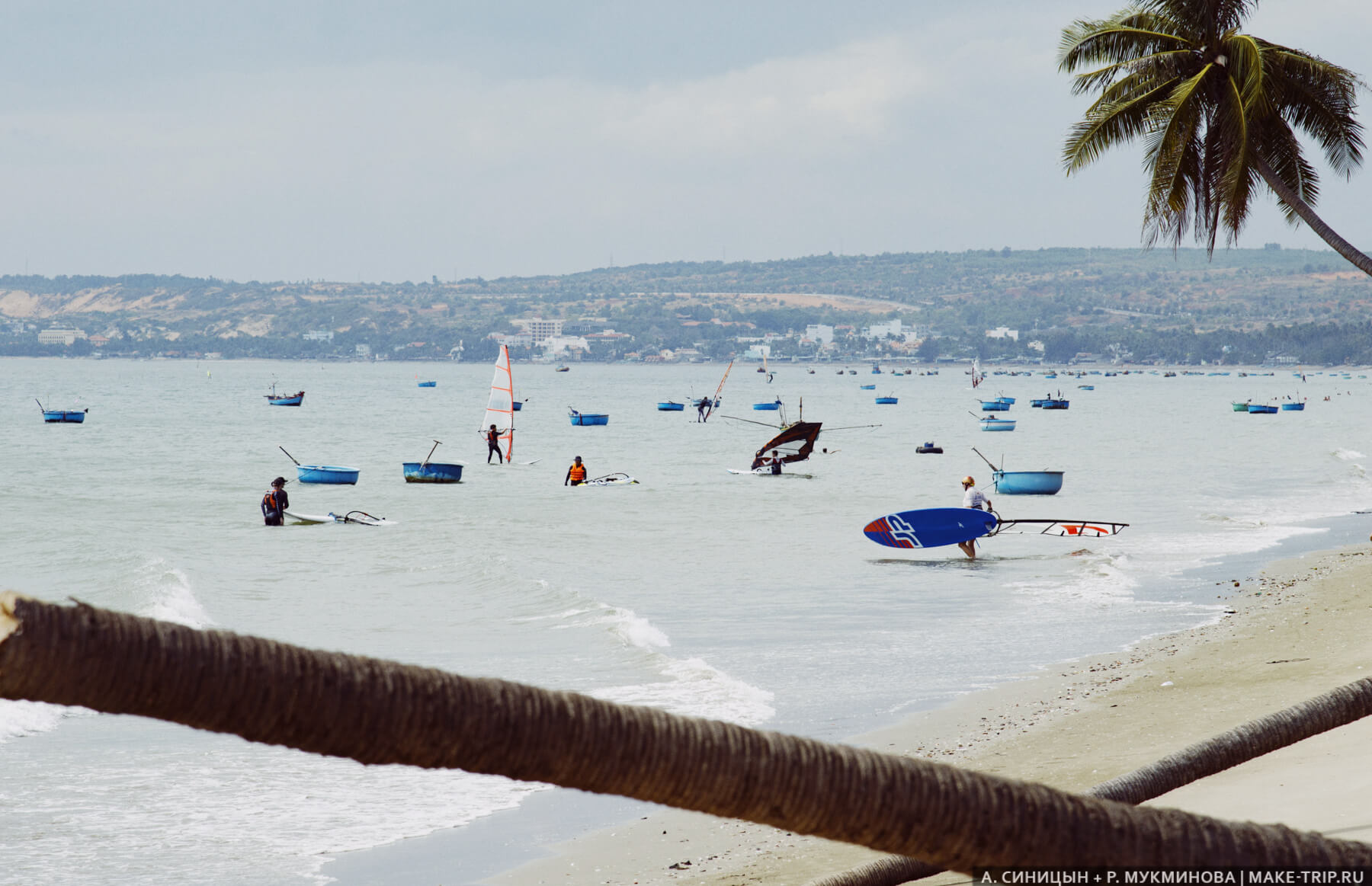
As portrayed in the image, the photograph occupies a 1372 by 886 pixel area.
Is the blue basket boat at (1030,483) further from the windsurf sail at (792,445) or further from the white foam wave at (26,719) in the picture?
the white foam wave at (26,719)

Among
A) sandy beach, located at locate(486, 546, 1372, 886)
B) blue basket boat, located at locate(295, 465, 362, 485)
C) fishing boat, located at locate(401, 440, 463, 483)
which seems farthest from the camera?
fishing boat, located at locate(401, 440, 463, 483)

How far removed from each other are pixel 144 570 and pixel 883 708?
18574mm

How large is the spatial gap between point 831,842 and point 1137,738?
5.22 meters

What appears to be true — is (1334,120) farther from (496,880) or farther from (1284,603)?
(496,880)

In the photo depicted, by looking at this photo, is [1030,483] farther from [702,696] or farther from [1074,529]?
[702,696]

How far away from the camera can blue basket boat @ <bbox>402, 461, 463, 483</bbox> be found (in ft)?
153

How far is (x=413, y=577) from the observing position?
24.3 metres

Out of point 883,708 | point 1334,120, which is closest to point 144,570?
point 883,708

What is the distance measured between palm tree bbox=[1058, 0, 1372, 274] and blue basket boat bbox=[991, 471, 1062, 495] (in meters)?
20.4

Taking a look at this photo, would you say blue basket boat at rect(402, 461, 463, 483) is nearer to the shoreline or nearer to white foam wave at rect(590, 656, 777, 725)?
white foam wave at rect(590, 656, 777, 725)

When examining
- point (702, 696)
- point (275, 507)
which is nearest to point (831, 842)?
point (702, 696)

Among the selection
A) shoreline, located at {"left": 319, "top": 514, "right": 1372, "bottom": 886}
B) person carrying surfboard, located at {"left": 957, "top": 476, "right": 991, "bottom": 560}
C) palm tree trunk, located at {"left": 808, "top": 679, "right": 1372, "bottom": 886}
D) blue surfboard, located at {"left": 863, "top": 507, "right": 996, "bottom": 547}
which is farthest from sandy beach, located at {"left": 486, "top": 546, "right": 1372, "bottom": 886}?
person carrying surfboard, located at {"left": 957, "top": 476, "right": 991, "bottom": 560}

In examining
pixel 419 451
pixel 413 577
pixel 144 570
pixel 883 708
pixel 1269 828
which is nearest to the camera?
pixel 1269 828

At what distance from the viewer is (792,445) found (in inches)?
2019
